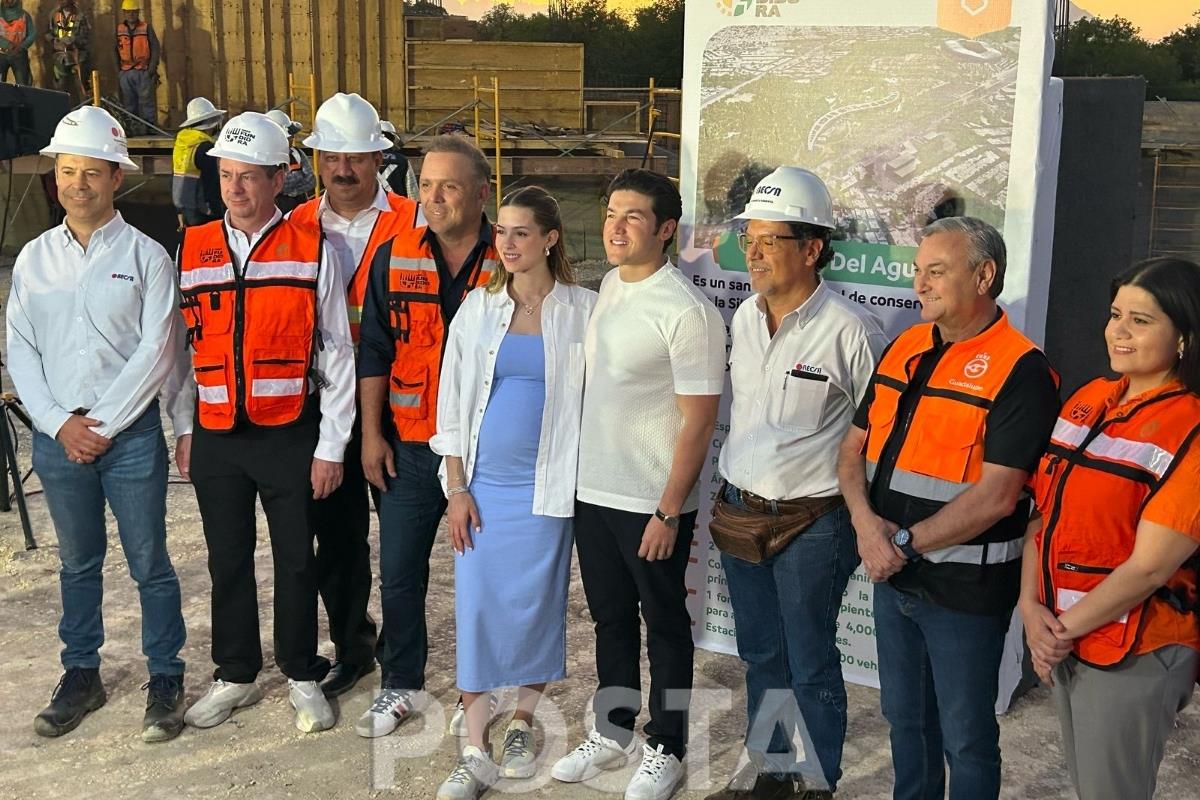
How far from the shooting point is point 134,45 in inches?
756

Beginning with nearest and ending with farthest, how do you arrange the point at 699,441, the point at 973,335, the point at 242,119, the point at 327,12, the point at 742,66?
the point at 973,335, the point at 699,441, the point at 242,119, the point at 742,66, the point at 327,12

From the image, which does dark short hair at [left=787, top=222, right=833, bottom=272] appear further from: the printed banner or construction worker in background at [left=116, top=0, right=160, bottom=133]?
construction worker in background at [left=116, top=0, right=160, bottom=133]

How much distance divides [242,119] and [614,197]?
1.38m

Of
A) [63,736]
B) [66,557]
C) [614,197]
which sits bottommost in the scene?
[63,736]

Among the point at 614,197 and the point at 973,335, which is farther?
the point at 614,197

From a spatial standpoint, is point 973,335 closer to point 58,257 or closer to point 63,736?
point 58,257

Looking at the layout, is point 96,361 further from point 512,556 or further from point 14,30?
point 14,30

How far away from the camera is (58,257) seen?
4.15 m

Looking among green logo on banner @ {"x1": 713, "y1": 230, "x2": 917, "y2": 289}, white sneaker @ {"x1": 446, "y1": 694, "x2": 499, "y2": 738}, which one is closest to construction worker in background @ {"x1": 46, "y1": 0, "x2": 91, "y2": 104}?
white sneaker @ {"x1": 446, "y1": 694, "x2": 499, "y2": 738}

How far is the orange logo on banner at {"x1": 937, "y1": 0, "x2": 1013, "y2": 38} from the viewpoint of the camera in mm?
4000

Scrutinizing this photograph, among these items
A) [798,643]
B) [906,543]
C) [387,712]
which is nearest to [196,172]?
[387,712]

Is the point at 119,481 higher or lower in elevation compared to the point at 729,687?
higher

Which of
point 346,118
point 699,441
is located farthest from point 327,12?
point 699,441

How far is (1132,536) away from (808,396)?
1.06 m
